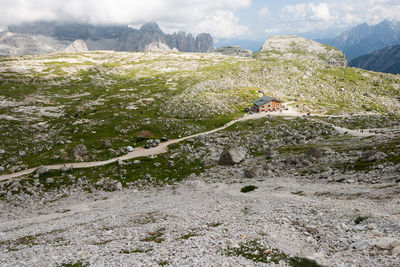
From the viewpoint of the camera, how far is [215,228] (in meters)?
24.3

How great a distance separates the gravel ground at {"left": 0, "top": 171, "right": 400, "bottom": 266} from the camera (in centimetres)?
1809

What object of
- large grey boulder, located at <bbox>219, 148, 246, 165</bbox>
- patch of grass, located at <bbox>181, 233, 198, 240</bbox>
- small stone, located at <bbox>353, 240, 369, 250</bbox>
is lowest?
large grey boulder, located at <bbox>219, 148, 246, 165</bbox>

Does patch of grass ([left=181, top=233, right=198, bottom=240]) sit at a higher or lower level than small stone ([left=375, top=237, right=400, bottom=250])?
lower

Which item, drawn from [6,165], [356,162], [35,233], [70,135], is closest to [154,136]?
[70,135]

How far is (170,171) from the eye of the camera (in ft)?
201

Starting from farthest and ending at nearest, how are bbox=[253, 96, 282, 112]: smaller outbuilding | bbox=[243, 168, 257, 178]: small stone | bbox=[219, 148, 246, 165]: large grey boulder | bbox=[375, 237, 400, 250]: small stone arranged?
bbox=[253, 96, 282, 112]: smaller outbuilding, bbox=[219, 148, 246, 165]: large grey boulder, bbox=[243, 168, 257, 178]: small stone, bbox=[375, 237, 400, 250]: small stone

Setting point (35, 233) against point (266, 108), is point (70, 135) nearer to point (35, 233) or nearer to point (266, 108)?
point (35, 233)

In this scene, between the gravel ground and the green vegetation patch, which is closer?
the gravel ground

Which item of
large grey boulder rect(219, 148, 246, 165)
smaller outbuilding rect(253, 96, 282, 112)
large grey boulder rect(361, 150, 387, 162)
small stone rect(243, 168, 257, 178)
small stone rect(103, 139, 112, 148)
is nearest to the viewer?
large grey boulder rect(361, 150, 387, 162)

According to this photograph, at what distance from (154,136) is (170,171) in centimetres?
3446

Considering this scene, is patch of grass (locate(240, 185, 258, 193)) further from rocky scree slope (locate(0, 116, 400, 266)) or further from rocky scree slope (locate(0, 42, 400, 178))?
rocky scree slope (locate(0, 42, 400, 178))

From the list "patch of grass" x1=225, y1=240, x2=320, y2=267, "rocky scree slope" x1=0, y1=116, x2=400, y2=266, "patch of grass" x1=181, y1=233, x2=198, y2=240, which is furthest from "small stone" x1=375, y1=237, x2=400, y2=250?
"patch of grass" x1=181, y1=233, x2=198, y2=240

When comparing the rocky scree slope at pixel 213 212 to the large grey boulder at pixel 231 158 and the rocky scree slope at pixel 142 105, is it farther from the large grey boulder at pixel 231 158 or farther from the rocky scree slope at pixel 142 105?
the rocky scree slope at pixel 142 105

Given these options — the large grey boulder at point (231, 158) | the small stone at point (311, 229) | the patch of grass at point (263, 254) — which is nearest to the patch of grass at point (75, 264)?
the patch of grass at point (263, 254)
